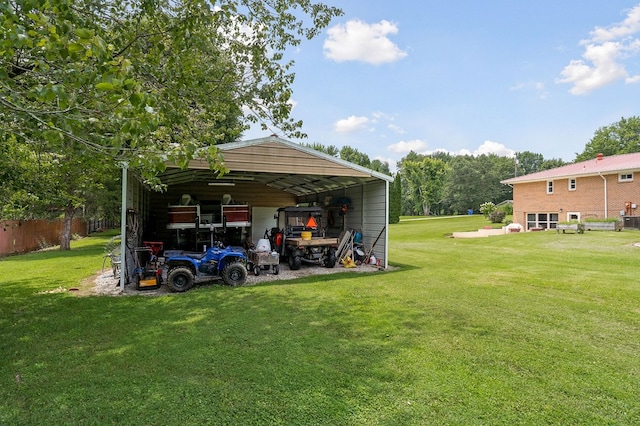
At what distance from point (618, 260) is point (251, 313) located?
11729 millimetres

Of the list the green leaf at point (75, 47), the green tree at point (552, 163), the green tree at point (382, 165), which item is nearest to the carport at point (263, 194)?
the green leaf at point (75, 47)

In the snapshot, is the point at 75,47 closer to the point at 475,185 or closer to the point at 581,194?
the point at 581,194

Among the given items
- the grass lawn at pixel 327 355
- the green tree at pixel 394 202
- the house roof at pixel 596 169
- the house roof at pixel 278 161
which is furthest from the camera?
the green tree at pixel 394 202

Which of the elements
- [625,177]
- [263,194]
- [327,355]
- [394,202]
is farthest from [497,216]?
[327,355]

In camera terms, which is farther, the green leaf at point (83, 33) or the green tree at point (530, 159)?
the green tree at point (530, 159)

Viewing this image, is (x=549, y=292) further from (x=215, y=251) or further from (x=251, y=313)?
(x=215, y=251)

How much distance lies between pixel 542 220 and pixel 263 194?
20.7 meters

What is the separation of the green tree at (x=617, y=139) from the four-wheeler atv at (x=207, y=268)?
2250 inches

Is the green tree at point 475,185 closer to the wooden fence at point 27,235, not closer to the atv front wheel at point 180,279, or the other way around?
the wooden fence at point 27,235

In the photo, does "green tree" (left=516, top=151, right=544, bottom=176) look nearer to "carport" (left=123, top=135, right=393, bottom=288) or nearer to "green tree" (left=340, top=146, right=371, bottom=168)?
"green tree" (left=340, top=146, right=371, bottom=168)

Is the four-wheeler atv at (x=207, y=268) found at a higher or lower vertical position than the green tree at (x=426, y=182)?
lower

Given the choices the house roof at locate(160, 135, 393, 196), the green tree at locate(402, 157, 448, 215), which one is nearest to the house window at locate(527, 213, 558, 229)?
the house roof at locate(160, 135, 393, 196)

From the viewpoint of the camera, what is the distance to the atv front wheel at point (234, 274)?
26.5 feet

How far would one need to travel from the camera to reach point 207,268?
27.0 ft
